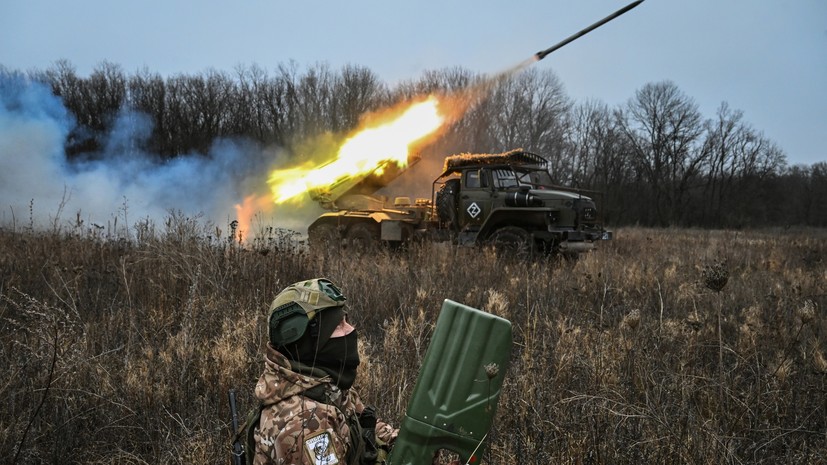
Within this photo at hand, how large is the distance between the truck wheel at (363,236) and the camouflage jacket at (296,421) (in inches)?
379

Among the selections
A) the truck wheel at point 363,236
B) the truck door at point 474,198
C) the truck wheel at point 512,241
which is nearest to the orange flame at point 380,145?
the truck wheel at point 363,236

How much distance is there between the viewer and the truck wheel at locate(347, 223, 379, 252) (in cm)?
1166

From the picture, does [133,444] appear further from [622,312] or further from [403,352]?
[622,312]

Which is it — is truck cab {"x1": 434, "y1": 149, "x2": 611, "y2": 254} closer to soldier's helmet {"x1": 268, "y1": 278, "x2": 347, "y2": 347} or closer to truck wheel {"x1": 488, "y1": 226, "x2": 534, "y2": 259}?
truck wheel {"x1": 488, "y1": 226, "x2": 534, "y2": 259}

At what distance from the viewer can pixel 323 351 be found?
6.41 feet

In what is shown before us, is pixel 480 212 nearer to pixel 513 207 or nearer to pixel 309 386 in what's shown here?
pixel 513 207

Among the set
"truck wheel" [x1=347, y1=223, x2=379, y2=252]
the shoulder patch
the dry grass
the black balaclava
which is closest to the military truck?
"truck wheel" [x1=347, y1=223, x2=379, y2=252]

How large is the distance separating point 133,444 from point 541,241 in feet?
28.8

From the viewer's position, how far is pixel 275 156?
2364 centimetres

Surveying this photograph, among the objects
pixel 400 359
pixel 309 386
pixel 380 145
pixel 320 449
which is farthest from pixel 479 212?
pixel 320 449

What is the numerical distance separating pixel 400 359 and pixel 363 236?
8200 mm

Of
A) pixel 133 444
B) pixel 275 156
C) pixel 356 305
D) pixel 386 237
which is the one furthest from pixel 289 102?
pixel 133 444

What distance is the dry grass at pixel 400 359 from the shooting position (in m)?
2.78

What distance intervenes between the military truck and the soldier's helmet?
7.54 meters
